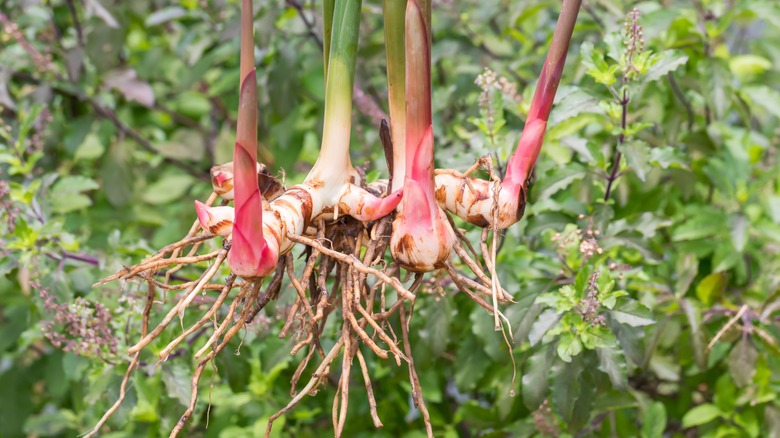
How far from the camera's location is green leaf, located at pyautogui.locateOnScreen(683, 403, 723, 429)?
3.94ft

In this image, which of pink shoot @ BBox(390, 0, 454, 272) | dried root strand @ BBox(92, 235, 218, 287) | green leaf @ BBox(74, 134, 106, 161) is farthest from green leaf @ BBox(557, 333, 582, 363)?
green leaf @ BBox(74, 134, 106, 161)

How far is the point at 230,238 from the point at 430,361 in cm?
53

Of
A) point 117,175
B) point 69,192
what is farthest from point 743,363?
point 117,175

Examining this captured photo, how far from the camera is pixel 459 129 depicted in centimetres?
127

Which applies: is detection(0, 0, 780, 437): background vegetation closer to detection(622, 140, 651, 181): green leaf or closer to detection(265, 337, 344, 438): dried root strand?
detection(622, 140, 651, 181): green leaf

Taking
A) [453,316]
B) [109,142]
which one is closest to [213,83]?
[109,142]

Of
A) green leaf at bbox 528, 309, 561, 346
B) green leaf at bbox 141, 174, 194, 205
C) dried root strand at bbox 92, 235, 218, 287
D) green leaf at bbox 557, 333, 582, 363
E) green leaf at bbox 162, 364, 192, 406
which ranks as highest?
dried root strand at bbox 92, 235, 218, 287

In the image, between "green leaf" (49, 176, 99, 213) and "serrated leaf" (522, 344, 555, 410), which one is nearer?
"serrated leaf" (522, 344, 555, 410)

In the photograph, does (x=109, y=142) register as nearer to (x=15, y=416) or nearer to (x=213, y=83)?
(x=213, y=83)

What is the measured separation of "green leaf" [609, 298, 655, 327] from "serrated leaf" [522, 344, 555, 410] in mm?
90

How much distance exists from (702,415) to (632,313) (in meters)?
0.32

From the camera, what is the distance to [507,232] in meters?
1.12

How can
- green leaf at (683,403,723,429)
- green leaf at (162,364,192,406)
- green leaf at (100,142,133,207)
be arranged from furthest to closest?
green leaf at (100,142,133,207) < green leaf at (683,403,723,429) < green leaf at (162,364,192,406)

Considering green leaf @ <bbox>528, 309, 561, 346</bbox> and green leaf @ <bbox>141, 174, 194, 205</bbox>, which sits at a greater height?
green leaf @ <bbox>141, 174, 194, 205</bbox>
